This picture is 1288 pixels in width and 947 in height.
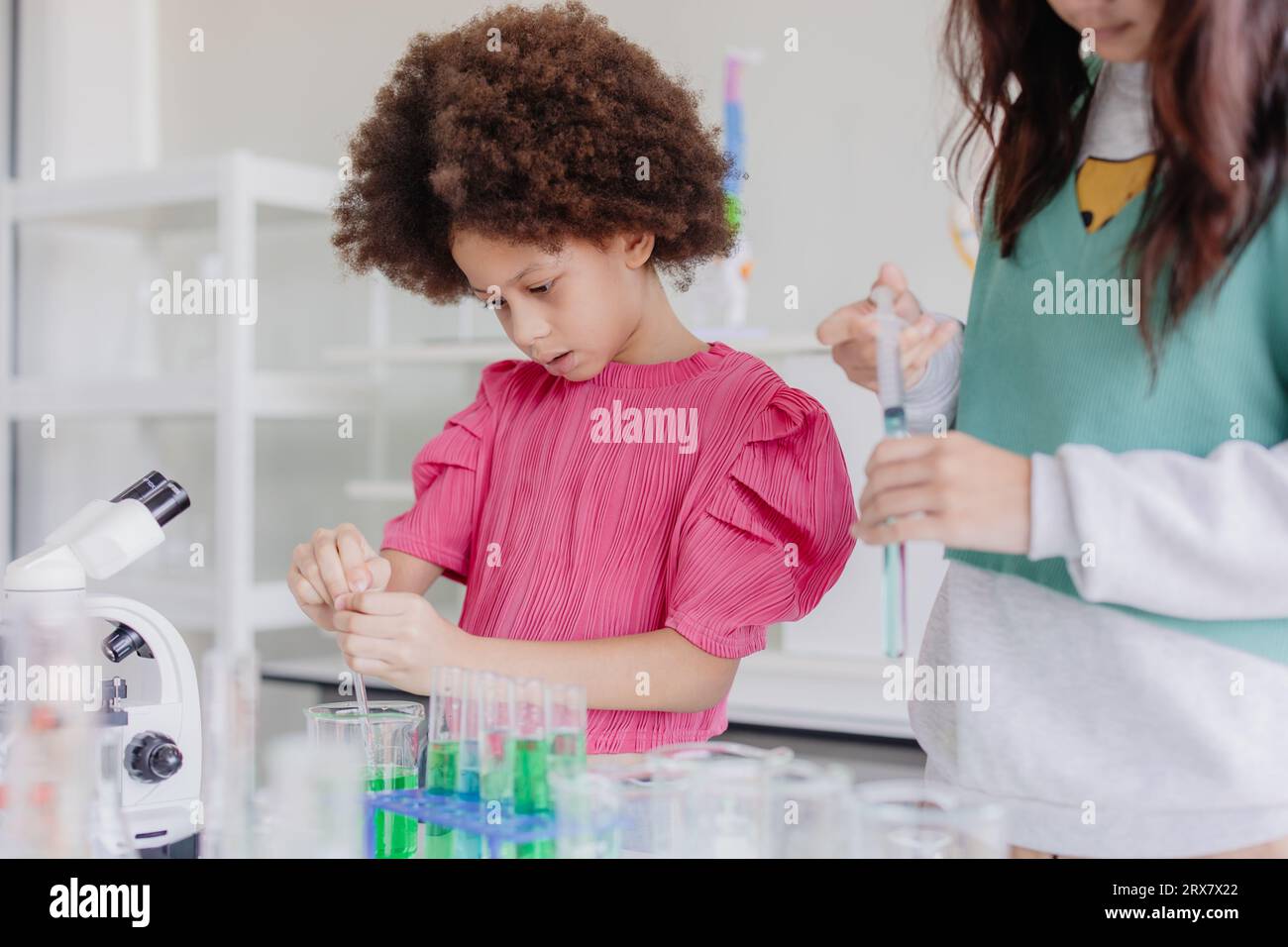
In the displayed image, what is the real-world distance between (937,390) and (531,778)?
16.5 inches

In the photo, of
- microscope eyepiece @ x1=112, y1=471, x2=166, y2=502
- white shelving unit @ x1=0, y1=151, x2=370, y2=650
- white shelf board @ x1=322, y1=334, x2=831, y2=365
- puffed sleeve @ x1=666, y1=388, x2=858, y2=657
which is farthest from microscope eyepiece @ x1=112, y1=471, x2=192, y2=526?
white shelving unit @ x1=0, y1=151, x2=370, y2=650

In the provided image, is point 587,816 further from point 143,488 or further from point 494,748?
point 143,488

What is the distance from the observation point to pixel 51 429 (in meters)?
3.44

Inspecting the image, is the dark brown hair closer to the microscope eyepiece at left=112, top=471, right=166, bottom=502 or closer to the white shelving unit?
the microscope eyepiece at left=112, top=471, right=166, bottom=502

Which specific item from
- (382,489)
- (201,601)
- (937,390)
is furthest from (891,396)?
(201,601)

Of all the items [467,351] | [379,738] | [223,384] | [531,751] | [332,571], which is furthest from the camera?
[223,384]

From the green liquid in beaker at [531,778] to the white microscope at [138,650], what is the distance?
395mm

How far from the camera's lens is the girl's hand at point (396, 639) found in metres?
1.00

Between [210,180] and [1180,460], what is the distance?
8.12ft

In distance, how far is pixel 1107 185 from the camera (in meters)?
0.84

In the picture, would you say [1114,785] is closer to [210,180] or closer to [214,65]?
[210,180]

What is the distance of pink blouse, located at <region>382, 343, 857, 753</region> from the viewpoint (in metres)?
1.09

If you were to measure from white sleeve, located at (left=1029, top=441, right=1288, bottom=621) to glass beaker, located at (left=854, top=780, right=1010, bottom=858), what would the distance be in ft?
0.47
